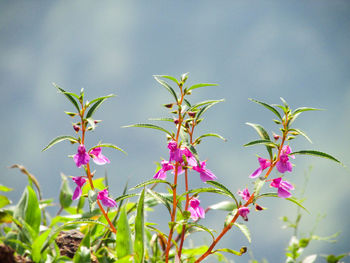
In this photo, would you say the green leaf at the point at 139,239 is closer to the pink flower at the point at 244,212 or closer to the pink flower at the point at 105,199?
the pink flower at the point at 105,199

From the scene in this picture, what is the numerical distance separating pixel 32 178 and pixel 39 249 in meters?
1.10

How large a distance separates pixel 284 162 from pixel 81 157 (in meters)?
0.94

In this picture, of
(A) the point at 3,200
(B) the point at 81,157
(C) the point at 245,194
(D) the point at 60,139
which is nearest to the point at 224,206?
(C) the point at 245,194

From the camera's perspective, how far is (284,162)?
1.73m

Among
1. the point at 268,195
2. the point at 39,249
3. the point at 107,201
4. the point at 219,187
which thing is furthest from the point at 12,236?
the point at 268,195

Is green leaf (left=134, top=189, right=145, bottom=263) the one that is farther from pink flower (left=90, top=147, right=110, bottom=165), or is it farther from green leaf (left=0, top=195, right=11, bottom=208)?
green leaf (left=0, top=195, right=11, bottom=208)

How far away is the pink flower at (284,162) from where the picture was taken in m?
1.73

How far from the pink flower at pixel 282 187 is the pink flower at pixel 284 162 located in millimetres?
48

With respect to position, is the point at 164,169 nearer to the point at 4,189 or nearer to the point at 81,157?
the point at 81,157

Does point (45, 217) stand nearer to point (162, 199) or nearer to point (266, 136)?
point (162, 199)

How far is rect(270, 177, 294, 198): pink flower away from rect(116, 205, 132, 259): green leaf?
0.70 metres

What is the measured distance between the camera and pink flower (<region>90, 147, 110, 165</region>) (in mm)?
1786

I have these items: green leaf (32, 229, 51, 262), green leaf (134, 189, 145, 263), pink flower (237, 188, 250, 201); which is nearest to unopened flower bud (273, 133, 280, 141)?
pink flower (237, 188, 250, 201)

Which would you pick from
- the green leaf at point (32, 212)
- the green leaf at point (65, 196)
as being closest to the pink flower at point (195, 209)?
the green leaf at point (32, 212)
